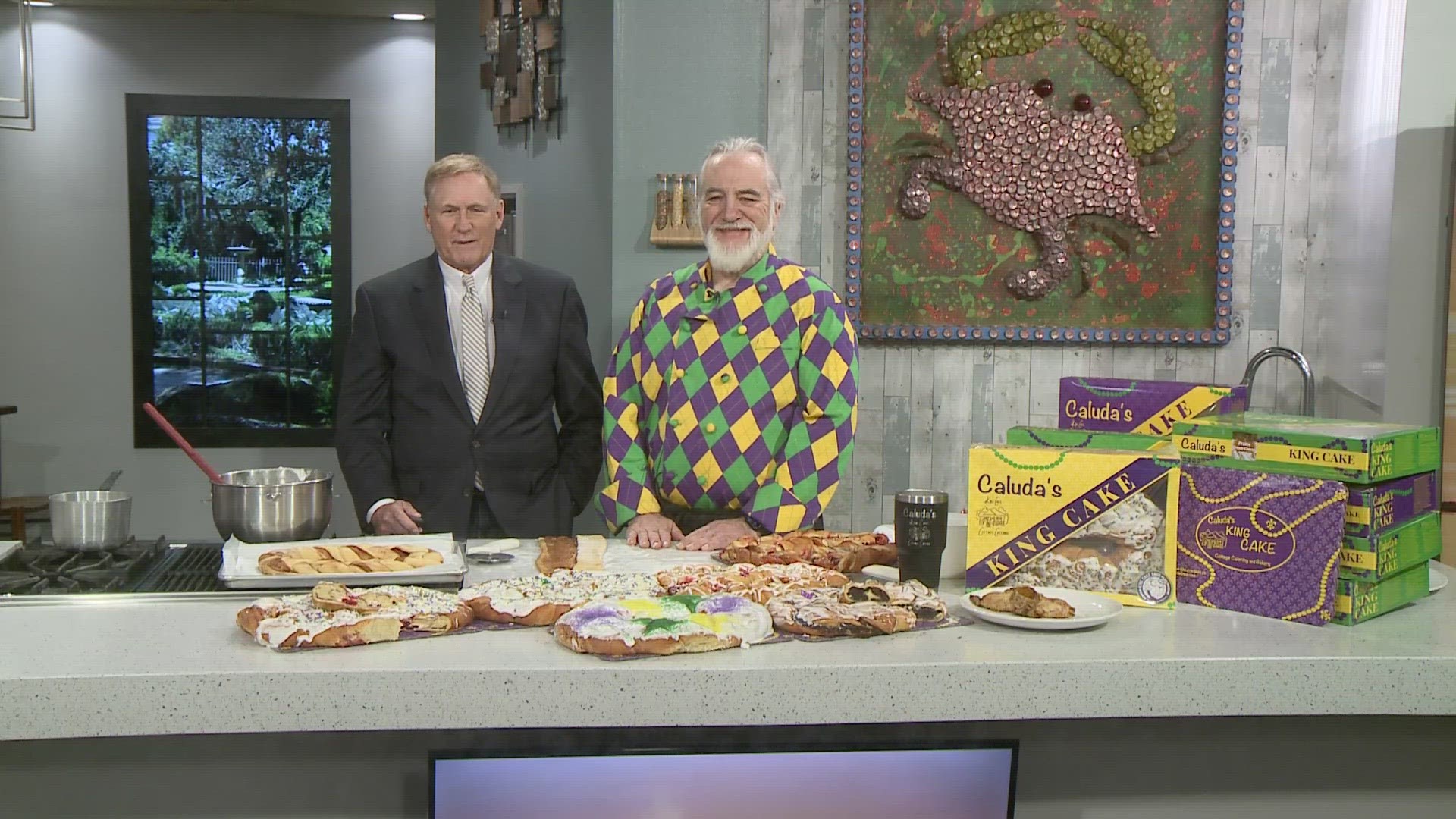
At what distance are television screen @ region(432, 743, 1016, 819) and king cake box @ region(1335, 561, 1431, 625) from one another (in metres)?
0.50

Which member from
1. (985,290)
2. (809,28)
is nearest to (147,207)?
(809,28)

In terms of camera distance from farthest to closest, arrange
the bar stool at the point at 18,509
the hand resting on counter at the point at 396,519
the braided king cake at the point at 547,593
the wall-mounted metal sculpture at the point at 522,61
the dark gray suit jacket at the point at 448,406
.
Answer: the bar stool at the point at 18,509
the wall-mounted metal sculpture at the point at 522,61
the dark gray suit jacket at the point at 448,406
the hand resting on counter at the point at 396,519
the braided king cake at the point at 547,593

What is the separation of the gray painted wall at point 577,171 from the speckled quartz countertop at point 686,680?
9.03ft

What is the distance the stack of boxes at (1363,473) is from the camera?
5.49 ft

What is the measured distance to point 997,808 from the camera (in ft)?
5.37

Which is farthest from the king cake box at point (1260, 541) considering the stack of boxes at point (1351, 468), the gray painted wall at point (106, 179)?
the gray painted wall at point (106, 179)

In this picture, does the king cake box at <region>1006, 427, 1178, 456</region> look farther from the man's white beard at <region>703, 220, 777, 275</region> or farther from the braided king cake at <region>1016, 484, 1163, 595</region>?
the man's white beard at <region>703, 220, 777, 275</region>

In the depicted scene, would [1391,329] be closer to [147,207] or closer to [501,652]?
[501,652]

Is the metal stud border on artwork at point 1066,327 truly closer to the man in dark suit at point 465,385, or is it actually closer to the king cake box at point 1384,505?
the man in dark suit at point 465,385

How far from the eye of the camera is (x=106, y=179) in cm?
709

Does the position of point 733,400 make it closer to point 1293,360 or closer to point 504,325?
point 504,325

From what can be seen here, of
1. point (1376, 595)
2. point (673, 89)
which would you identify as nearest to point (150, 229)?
point (673, 89)

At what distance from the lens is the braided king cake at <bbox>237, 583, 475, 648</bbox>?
5.05 feet

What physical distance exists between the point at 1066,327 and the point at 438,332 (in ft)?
6.44
